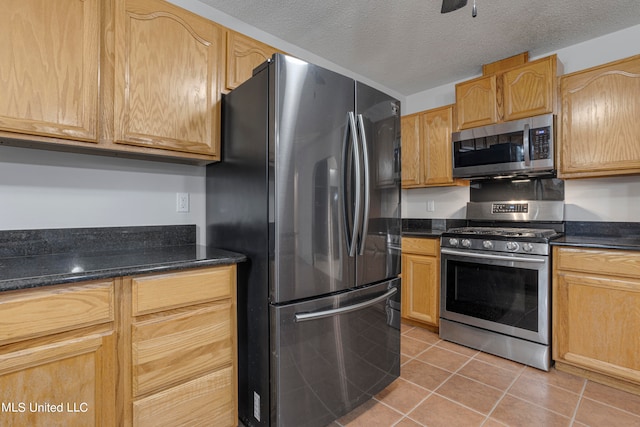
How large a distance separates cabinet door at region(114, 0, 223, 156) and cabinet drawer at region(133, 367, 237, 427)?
1.19 meters

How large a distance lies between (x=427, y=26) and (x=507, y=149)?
3.93 feet

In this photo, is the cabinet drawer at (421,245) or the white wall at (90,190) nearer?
the white wall at (90,190)

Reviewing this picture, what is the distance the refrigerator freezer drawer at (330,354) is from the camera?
141cm

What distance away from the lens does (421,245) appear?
2.95 meters

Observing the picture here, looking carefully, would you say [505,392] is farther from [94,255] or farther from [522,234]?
[94,255]

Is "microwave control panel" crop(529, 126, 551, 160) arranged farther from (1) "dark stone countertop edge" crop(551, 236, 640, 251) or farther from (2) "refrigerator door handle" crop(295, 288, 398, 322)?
(2) "refrigerator door handle" crop(295, 288, 398, 322)

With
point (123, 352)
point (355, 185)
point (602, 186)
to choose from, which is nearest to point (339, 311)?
point (355, 185)

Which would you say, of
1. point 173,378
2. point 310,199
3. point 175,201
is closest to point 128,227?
point 175,201

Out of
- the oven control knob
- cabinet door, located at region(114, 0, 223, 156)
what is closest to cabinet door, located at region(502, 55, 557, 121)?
the oven control knob

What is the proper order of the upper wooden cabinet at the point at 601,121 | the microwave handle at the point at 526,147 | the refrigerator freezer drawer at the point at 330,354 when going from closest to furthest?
the refrigerator freezer drawer at the point at 330,354, the upper wooden cabinet at the point at 601,121, the microwave handle at the point at 526,147

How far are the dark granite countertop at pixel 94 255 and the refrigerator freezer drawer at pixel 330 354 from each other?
1.48 feet

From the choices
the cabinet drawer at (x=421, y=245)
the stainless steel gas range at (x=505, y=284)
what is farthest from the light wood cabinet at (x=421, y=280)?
the stainless steel gas range at (x=505, y=284)

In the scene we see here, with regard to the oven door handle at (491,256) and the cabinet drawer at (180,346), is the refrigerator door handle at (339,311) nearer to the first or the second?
the cabinet drawer at (180,346)

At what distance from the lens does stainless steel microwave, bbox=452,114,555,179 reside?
244 centimetres
